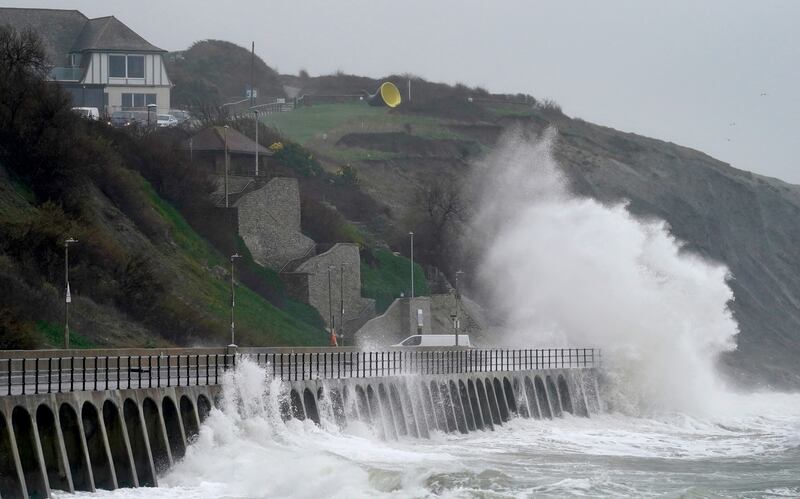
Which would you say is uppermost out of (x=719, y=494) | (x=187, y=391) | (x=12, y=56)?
(x=12, y=56)

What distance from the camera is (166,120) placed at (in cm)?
9081

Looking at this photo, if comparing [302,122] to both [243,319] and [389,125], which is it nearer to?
[389,125]

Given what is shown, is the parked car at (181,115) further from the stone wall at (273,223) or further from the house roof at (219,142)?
the stone wall at (273,223)

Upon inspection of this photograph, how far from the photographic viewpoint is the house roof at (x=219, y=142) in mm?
75438

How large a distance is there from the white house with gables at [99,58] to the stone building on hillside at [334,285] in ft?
81.0

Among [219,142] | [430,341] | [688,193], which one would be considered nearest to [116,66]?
[219,142]

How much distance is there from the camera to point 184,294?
58.9 m

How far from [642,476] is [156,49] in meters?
63.1

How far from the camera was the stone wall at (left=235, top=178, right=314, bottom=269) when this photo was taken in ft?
230

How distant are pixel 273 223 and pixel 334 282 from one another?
12.7ft

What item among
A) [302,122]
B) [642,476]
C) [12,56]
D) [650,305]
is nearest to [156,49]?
[302,122]

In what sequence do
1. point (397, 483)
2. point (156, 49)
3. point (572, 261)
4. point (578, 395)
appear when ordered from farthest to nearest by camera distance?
point (156, 49)
point (572, 261)
point (578, 395)
point (397, 483)

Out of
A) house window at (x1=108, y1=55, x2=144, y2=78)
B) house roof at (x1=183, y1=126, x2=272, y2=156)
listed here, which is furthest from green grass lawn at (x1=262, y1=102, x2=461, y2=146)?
house roof at (x1=183, y1=126, x2=272, y2=156)

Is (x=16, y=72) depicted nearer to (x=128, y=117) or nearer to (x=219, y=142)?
(x=219, y=142)
